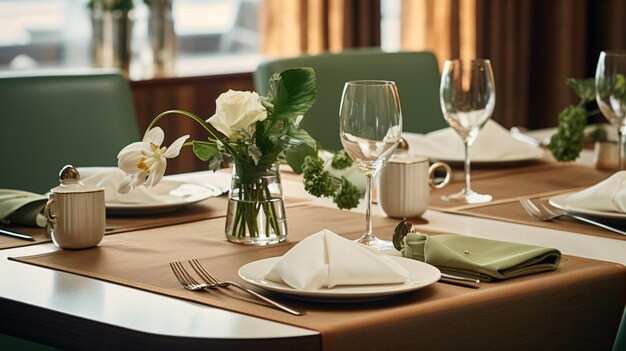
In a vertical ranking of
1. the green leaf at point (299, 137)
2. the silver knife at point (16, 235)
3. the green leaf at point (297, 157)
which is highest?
the green leaf at point (299, 137)

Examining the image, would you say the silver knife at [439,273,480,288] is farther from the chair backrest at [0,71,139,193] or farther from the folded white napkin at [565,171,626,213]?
the chair backrest at [0,71,139,193]

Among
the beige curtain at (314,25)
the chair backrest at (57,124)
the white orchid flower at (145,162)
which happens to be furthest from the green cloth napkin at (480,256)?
the beige curtain at (314,25)

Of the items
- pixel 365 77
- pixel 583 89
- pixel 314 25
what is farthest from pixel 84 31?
pixel 583 89

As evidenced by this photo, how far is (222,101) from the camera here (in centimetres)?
144

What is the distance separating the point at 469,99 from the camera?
190cm

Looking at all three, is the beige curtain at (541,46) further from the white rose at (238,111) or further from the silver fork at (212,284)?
the silver fork at (212,284)

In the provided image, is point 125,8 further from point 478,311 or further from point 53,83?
point 478,311

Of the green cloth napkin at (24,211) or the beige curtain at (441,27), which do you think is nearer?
the green cloth napkin at (24,211)

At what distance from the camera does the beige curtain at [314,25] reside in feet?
13.9

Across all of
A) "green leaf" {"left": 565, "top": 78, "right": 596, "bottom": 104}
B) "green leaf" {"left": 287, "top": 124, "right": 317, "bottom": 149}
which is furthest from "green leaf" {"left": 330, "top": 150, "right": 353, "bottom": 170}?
A: "green leaf" {"left": 565, "top": 78, "right": 596, "bottom": 104}

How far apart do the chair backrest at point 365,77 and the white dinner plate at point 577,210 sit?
3.16ft

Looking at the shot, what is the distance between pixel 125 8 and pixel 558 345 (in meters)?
2.59

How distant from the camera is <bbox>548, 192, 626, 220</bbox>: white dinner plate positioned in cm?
162

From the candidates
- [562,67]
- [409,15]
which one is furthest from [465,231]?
[562,67]
